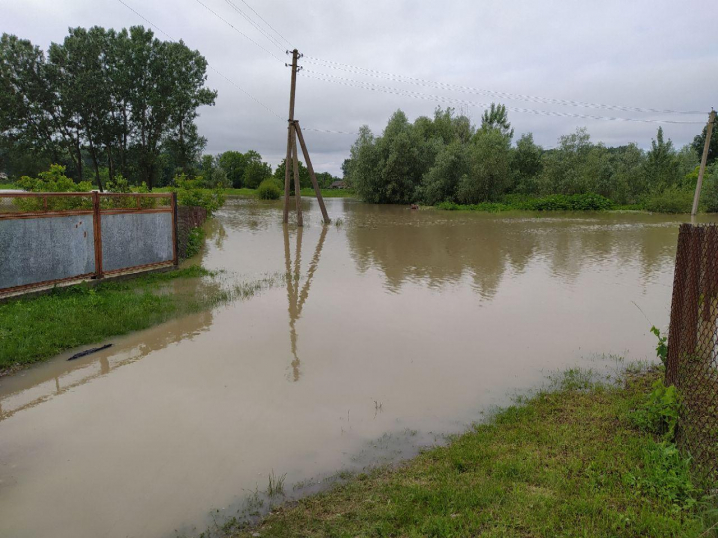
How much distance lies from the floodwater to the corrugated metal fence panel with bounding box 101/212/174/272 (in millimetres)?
1996

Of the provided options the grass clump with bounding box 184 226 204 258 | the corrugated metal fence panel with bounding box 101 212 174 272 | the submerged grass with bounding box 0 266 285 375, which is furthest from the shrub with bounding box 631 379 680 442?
the grass clump with bounding box 184 226 204 258

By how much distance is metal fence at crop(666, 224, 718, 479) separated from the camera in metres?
3.71

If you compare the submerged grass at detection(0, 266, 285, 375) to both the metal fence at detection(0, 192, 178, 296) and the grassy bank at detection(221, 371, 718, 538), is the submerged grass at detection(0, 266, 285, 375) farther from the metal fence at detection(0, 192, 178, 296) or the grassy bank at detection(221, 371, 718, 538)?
the grassy bank at detection(221, 371, 718, 538)

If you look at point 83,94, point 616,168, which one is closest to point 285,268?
point 83,94

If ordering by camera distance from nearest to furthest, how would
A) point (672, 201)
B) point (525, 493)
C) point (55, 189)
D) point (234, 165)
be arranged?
1. point (525, 493)
2. point (55, 189)
3. point (672, 201)
4. point (234, 165)

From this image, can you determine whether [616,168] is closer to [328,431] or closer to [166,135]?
[166,135]

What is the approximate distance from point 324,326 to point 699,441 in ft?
20.2

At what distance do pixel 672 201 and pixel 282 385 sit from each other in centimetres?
4632

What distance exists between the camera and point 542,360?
7297mm

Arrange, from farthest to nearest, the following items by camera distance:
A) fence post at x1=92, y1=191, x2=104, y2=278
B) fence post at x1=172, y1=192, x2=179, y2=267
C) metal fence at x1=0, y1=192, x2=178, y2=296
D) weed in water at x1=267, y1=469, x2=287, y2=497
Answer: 1. fence post at x1=172, y1=192, x2=179, y2=267
2. fence post at x1=92, y1=191, x2=104, y2=278
3. metal fence at x1=0, y1=192, x2=178, y2=296
4. weed in water at x1=267, y1=469, x2=287, y2=497

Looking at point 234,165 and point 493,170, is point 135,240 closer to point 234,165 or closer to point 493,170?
point 493,170

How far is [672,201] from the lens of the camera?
4191cm

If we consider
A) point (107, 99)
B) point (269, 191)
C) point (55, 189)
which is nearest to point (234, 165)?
point (269, 191)

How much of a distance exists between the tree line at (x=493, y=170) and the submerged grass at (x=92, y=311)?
39154mm
